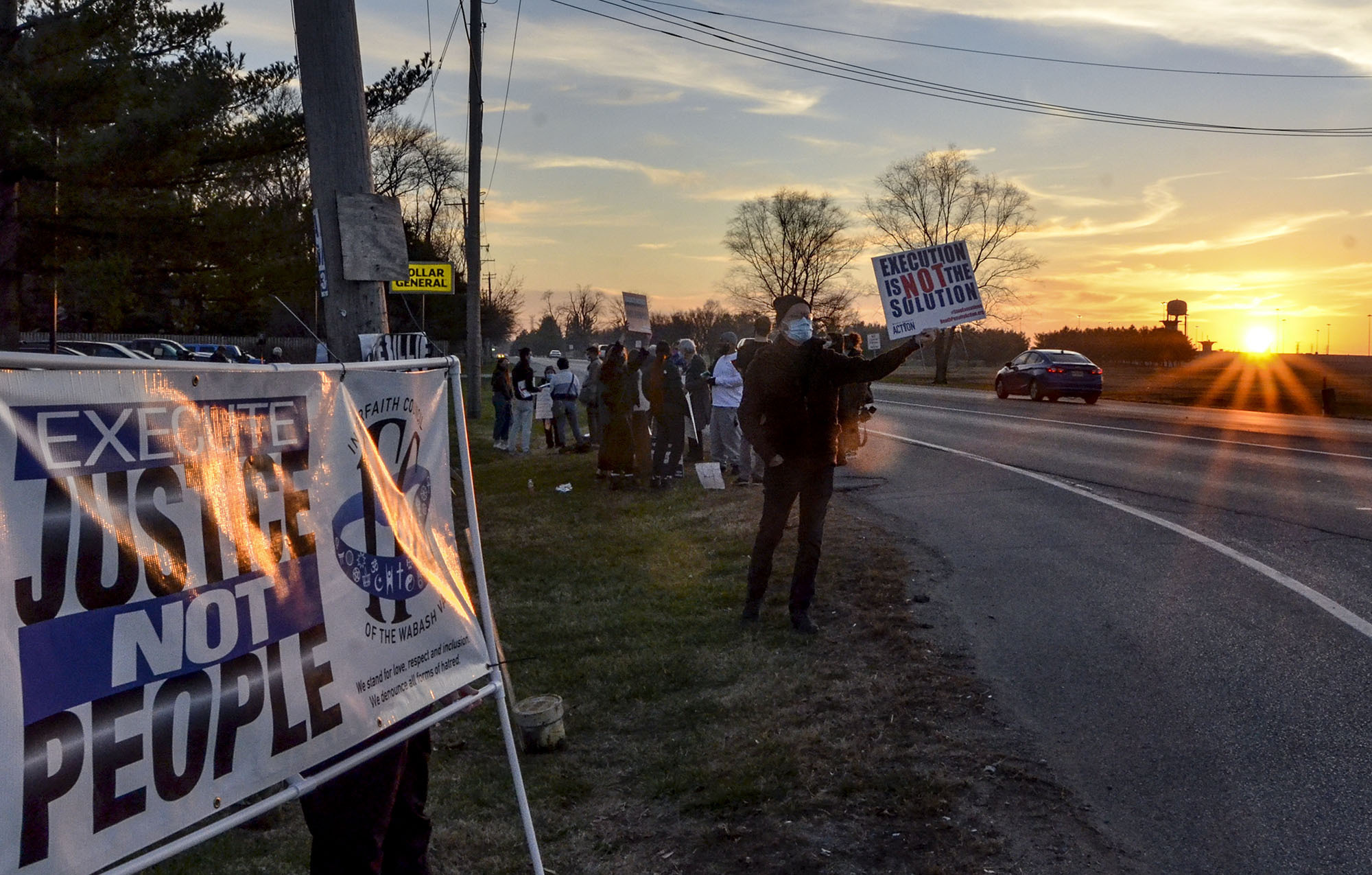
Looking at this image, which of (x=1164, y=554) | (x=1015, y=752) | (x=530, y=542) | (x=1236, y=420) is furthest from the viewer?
(x=1236, y=420)

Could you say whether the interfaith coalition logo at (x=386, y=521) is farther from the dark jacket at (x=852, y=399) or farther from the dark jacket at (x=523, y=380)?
the dark jacket at (x=523, y=380)

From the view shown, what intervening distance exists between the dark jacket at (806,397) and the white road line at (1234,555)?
10.4 ft

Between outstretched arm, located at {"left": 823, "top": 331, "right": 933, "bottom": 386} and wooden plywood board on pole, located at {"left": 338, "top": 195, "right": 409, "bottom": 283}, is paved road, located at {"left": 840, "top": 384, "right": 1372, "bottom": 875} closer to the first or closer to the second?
outstretched arm, located at {"left": 823, "top": 331, "right": 933, "bottom": 386}

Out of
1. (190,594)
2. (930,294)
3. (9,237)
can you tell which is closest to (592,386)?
(9,237)

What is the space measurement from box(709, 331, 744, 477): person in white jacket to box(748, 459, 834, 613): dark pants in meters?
5.78

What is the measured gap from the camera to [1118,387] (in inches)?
1809

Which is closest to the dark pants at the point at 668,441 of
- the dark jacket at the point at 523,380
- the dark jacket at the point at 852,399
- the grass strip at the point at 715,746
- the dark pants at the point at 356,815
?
the dark jacket at the point at 852,399

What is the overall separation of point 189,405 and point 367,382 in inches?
29.1

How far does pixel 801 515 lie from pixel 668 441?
739 centimetres

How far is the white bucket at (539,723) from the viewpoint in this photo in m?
5.04

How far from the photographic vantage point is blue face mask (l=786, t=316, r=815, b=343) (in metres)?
6.68

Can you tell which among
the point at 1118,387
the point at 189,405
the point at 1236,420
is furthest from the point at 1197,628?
the point at 1118,387

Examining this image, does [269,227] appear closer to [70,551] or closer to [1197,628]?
[1197,628]

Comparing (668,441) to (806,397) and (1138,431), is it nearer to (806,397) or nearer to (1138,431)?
(806,397)
